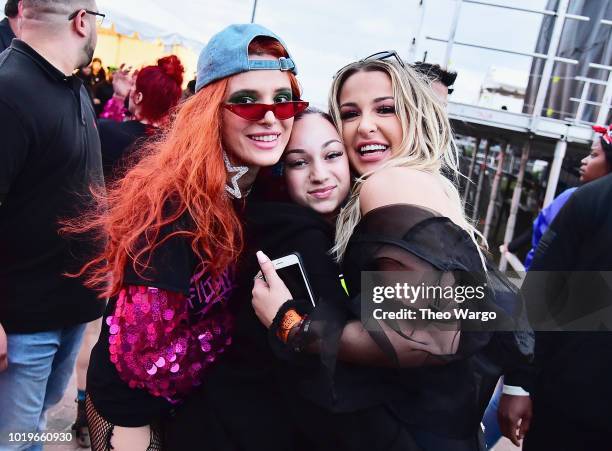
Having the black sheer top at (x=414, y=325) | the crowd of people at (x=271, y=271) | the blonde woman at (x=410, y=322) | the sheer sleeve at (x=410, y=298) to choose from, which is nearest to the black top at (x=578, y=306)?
the crowd of people at (x=271, y=271)

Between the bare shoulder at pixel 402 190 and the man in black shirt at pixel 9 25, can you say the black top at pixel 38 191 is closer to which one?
the man in black shirt at pixel 9 25

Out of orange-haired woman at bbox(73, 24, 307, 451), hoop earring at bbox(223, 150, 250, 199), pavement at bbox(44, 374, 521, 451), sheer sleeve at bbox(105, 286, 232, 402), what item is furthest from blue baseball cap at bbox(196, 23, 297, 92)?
pavement at bbox(44, 374, 521, 451)

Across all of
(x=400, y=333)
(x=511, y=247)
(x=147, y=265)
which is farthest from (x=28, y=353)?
(x=511, y=247)

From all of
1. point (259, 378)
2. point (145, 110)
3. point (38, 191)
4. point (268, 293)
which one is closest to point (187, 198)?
point (268, 293)

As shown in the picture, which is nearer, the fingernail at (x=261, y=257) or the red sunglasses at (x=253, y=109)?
the fingernail at (x=261, y=257)

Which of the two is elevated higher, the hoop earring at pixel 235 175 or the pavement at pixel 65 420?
the hoop earring at pixel 235 175

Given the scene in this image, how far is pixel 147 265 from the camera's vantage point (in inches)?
55.2

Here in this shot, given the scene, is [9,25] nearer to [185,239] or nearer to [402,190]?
[185,239]

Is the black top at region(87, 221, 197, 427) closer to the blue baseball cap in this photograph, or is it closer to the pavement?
the blue baseball cap

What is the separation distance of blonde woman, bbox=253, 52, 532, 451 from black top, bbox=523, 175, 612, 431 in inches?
28.1

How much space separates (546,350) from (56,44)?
8.39ft

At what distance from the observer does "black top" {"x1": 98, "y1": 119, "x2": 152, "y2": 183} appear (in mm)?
3426

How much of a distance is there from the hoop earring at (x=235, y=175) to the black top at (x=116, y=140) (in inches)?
75.2

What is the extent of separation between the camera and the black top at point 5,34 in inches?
120
